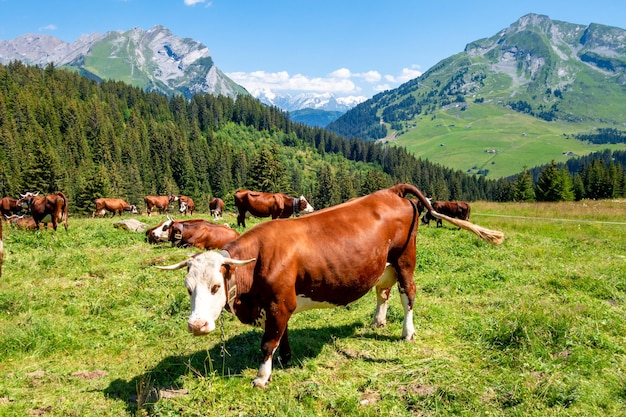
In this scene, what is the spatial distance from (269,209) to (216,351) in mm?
18432

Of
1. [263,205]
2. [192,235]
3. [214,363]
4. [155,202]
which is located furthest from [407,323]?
[155,202]

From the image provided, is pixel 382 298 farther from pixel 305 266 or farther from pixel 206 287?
pixel 206 287

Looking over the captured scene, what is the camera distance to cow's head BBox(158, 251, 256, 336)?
5086 mm

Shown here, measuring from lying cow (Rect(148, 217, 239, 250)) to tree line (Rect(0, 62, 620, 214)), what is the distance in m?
48.6

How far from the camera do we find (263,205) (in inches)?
994

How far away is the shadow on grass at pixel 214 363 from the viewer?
Answer: 5.80 m

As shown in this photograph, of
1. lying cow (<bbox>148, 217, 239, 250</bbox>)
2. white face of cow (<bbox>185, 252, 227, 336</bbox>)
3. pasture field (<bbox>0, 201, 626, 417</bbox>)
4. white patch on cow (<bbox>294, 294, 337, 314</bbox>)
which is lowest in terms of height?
pasture field (<bbox>0, 201, 626, 417</bbox>)

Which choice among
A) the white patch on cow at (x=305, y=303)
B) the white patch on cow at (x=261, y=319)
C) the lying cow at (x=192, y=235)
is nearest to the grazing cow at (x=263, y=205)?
the lying cow at (x=192, y=235)

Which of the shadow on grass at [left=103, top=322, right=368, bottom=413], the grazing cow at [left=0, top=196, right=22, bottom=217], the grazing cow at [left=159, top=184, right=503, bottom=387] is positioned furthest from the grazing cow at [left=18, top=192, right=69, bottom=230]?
the grazing cow at [left=159, top=184, right=503, bottom=387]

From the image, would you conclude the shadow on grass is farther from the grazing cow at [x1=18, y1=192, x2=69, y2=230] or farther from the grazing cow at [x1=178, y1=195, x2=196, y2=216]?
the grazing cow at [x1=178, y1=195, x2=196, y2=216]

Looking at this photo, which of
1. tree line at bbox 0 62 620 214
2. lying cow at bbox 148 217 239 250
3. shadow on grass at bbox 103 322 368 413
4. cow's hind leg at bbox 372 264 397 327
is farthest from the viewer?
tree line at bbox 0 62 620 214

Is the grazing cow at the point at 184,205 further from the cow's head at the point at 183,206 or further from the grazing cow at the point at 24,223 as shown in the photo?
the grazing cow at the point at 24,223

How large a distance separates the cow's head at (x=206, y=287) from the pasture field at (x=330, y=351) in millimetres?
560

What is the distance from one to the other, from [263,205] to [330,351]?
61.5ft
